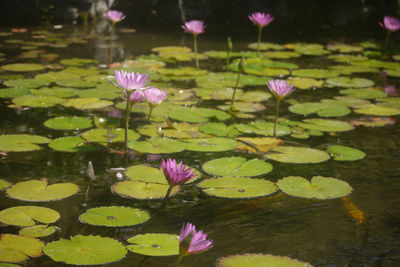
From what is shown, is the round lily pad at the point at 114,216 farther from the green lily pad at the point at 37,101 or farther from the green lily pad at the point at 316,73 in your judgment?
the green lily pad at the point at 316,73

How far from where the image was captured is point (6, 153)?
249 centimetres

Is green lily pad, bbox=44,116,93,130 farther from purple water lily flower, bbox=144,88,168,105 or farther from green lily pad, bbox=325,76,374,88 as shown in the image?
green lily pad, bbox=325,76,374,88

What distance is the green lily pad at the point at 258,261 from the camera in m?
1.50

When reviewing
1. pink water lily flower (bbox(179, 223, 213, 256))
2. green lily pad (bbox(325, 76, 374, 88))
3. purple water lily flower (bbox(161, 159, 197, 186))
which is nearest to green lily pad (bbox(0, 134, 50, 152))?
purple water lily flower (bbox(161, 159, 197, 186))

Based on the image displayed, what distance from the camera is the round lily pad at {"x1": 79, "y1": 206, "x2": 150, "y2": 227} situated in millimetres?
1795

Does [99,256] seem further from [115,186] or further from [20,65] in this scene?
[20,65]

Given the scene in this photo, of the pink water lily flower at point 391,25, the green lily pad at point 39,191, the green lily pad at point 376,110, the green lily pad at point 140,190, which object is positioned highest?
the pink water lily flower at point 391,25

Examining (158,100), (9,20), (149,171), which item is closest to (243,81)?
(158,100)

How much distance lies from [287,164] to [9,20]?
18.3 feet

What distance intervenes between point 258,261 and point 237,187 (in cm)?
64

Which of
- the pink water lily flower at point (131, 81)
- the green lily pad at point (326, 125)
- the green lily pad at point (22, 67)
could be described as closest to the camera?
the pink water lily flower at point (131, 81)

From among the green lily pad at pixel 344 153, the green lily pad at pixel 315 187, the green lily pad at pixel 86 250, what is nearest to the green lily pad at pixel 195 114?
the green lily pad at pixel 344 153

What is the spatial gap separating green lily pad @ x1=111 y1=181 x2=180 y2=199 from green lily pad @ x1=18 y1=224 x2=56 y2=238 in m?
0.37

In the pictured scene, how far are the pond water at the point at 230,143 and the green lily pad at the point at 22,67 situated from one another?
3 centimetres
